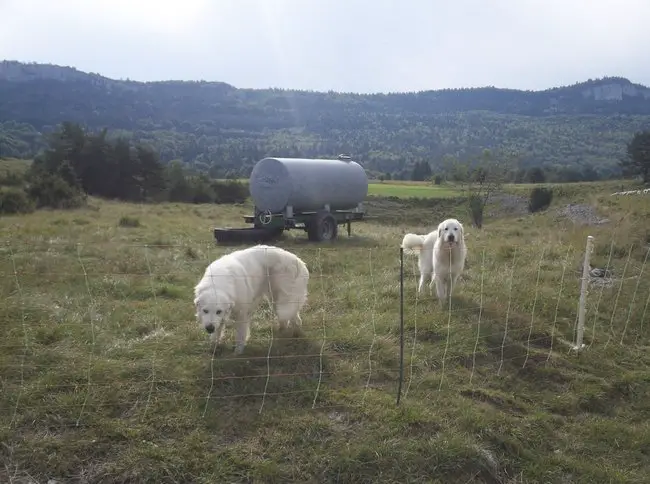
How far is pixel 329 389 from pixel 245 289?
5.61 feet

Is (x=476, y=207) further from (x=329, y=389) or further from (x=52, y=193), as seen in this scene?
(x=329, y=389)

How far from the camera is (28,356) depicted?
564 cm

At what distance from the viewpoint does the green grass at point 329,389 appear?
4293 mm

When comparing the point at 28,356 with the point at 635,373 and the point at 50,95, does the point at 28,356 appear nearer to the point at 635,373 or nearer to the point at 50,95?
the point at 635,373

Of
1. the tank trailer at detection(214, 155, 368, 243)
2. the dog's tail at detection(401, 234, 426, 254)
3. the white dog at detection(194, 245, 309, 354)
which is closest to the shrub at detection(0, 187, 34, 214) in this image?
the tank trailer at detection(214, 155, 368, 243)

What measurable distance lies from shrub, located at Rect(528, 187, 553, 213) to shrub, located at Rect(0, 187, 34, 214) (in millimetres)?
32673

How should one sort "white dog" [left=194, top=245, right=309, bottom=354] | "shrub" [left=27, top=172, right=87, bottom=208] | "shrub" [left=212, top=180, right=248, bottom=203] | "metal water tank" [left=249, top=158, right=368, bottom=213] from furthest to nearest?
1. "shrub" [left=212, top=180, right=248, bottom=203]
2. "shrub" [left=27, top=172, right=87, bottom=208]
3. "metal water tank" [left=249, top=158, right=368, bottom=213]
4. "white dog" [left=194, top=245, right=309, bottom=354]

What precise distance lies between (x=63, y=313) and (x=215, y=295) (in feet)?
8.62

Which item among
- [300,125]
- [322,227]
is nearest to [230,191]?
[322,227]

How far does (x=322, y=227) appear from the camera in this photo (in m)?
17.4

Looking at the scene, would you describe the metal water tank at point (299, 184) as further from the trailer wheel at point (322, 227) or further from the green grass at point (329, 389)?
the green grass at point (329, 389)

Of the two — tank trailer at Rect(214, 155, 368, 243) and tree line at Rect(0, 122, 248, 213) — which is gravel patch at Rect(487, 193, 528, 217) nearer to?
tree line at Rect(0, 122, 248, 213)

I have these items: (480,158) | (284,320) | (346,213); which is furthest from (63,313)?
(480,158)

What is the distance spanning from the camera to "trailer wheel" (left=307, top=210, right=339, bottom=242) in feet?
56.4
